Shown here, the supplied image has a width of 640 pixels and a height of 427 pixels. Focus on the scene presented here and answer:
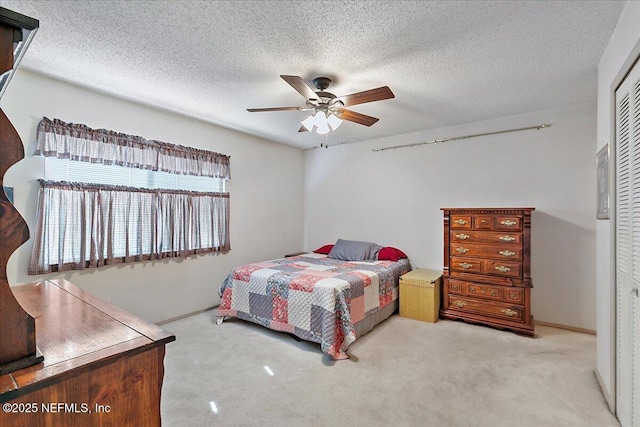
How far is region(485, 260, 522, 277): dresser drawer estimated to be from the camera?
319 centimetres

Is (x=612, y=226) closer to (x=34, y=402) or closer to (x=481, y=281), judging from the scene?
(x=481, y=281)

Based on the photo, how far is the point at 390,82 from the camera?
268cm

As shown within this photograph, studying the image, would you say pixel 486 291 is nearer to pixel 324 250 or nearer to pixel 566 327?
pixel 566 327

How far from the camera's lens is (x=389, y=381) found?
7.41 feet

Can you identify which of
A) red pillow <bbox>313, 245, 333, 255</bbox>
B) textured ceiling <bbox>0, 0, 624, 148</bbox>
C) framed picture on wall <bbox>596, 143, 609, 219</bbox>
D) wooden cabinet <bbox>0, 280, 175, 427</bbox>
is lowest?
red pillow <bbox>313, 245, 333, 255</bbox>

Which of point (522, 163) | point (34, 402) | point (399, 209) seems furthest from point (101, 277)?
point (522, 163)

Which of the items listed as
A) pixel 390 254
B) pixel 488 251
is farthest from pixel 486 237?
pixel 390 254

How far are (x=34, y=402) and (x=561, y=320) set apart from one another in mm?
4349

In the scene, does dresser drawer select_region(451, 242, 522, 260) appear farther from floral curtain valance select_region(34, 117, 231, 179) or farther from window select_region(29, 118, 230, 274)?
floral curtain valance select_region(34, 117, 231, 179)

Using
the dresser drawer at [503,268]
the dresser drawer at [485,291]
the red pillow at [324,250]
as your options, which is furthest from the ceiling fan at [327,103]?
the red pillow at [324,250]

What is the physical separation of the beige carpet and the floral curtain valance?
1895 mm

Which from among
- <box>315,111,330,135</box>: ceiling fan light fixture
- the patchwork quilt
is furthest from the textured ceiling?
the patchwork quilt

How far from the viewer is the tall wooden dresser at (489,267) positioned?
315 cm

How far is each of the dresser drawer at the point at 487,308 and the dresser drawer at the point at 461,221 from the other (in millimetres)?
841
